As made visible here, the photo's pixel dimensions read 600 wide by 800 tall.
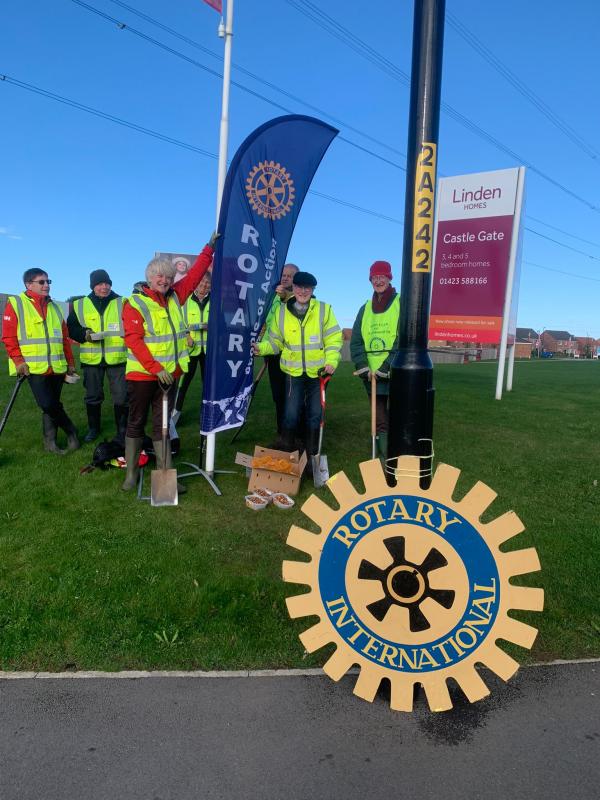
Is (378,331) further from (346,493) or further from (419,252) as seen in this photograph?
(346,493)

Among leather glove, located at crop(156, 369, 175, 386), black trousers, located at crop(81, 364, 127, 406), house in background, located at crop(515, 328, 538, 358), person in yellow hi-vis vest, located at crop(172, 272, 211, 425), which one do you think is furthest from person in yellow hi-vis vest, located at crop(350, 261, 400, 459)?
house in background, located at crop(515, 328, 538, 358)

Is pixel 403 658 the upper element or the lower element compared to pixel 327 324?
lower

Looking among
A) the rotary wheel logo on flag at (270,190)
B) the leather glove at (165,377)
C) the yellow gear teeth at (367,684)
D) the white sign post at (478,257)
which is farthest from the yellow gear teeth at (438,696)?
the white sign post at (478,257)

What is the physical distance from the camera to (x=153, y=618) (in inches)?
132

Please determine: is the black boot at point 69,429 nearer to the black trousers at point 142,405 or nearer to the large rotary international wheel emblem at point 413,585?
the black trousers at point 142,405

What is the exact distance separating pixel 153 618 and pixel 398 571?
1.53 m

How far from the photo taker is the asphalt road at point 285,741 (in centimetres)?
220

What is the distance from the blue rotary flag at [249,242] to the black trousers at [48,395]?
7.05ft

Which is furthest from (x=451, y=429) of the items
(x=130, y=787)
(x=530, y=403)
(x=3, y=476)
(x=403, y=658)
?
(x=130, y=787)

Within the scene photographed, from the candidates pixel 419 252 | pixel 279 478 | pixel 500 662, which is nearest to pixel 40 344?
pixel 279 478

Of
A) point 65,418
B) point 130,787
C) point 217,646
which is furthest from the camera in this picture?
point 65,418

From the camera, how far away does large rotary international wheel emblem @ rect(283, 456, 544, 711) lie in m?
2.60

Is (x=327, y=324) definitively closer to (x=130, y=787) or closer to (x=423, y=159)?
(x=423, y=159)

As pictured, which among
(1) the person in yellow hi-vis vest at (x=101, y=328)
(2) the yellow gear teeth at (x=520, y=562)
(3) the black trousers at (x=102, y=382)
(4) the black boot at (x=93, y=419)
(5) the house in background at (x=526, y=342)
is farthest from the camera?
(5) the house in background at (x=526, y=342)
